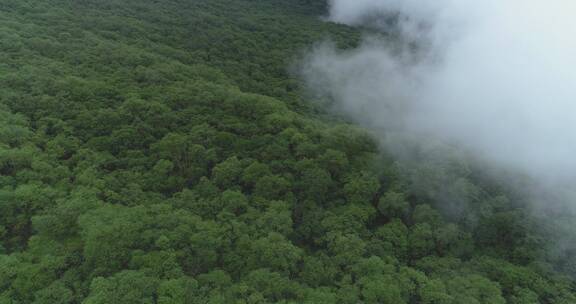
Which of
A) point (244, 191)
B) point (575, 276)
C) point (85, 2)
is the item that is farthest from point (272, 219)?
point (85, 2)

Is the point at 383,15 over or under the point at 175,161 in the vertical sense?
over

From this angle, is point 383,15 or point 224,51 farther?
point 383,15

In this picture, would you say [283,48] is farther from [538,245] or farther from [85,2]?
→ [538,245]

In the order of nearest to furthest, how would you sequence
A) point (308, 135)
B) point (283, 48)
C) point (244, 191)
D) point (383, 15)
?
point (244, 191) → point (308, 135) → point (283, 48) → point (383, 15)

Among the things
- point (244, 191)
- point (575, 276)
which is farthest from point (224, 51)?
point (575, 276)

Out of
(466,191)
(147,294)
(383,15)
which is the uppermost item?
(383,15)

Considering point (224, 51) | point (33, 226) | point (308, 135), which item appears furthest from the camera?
point (224, 51)

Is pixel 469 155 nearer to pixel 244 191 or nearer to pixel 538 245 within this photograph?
pixel 538 245
